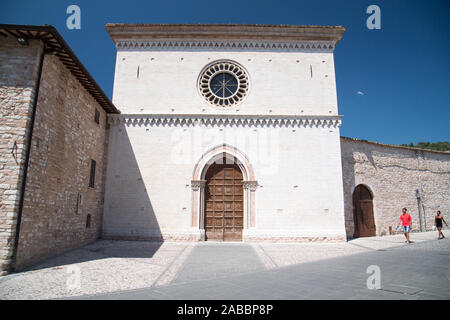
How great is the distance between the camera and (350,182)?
15914mm

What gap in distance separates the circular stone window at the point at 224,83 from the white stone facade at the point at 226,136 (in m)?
0.35

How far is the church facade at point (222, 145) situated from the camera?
13.5 meters

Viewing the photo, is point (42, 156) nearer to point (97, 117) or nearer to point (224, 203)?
point (97, 117)

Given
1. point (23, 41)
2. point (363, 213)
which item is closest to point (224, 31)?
point (23, 41)

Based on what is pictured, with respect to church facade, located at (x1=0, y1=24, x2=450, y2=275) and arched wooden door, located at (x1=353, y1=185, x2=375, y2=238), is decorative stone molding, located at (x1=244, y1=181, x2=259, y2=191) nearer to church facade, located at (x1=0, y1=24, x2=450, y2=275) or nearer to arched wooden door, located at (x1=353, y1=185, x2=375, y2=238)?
church facade, located at (x1=0, y1=24, x2=450, y2=275)

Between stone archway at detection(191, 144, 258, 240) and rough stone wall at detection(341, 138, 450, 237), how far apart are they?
19.0 ft

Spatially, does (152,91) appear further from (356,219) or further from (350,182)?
(356,219)

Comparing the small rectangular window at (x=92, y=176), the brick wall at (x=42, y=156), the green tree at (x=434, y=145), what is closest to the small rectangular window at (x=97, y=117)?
the brick wall at (x=42, y=156)

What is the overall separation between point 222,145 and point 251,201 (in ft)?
10.7

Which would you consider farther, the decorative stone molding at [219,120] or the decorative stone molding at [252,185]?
the decorative stone molding at [219,120]

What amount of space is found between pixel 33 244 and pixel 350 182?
49.9 ft

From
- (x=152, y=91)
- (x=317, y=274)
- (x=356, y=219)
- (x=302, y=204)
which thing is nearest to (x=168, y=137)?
(x=152, y=91)

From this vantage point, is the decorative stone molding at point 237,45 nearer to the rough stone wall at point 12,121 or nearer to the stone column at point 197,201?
the stone column at point 197,201

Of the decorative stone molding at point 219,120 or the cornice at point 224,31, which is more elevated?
the cornice at point 224,31
